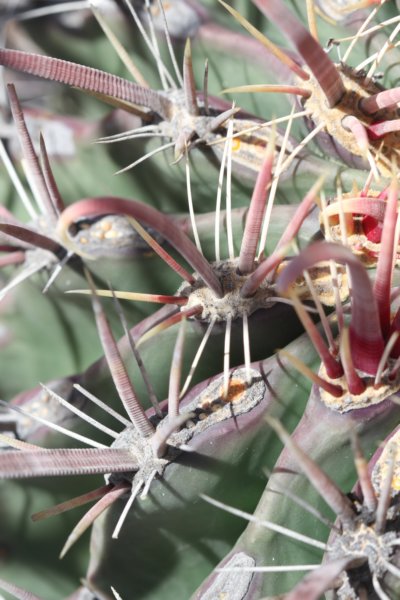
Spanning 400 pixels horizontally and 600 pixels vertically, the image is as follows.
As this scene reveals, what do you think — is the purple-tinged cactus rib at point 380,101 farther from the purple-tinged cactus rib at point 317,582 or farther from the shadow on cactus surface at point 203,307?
the purple-tinged cactus rib at point 317,582

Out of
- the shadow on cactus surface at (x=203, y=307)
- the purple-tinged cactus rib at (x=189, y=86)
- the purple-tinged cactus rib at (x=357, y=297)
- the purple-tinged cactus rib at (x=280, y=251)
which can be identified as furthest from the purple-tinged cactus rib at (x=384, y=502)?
the purple-tinged cactus rib at (x=189, y=86)

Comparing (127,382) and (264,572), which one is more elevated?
(127,382)

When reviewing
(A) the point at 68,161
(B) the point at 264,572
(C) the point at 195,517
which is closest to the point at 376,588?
(B) the point at 264,572

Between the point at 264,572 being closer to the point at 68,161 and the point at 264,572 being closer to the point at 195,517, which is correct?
the point at 195,517

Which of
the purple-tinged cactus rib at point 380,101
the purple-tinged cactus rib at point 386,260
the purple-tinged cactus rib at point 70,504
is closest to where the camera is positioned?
the purple-tinged cactus rib at point 386,260

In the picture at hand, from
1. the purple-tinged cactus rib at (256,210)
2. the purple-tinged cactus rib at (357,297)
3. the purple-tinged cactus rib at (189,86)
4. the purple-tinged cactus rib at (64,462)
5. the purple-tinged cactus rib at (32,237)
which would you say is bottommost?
the purple-tinged cactus rib at (64,462)

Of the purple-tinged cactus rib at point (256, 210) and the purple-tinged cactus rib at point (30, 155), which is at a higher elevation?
the purple-tinged cactus rib at point (30, 155)
